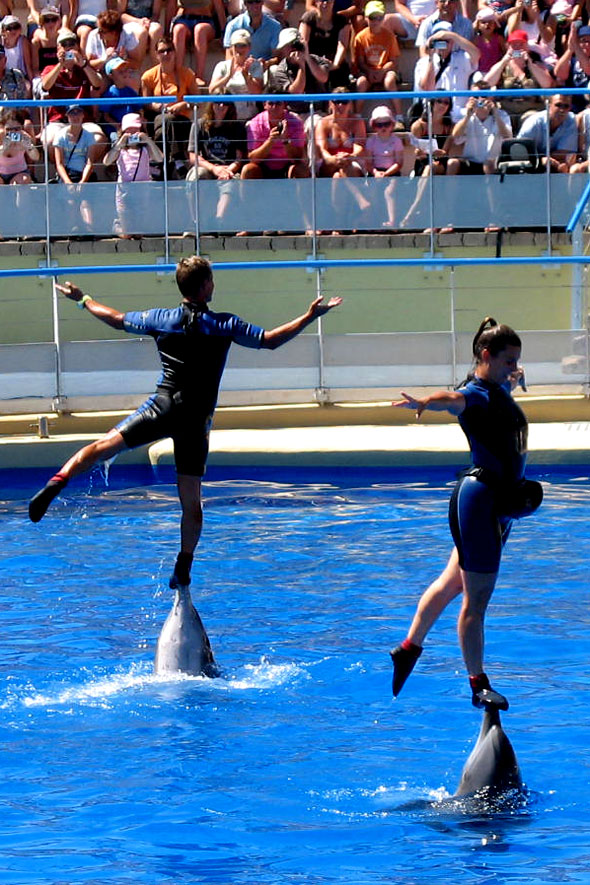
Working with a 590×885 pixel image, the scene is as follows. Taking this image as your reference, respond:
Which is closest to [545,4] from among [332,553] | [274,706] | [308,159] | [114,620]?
[308,159]

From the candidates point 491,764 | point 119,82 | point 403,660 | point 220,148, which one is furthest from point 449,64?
point 491,764

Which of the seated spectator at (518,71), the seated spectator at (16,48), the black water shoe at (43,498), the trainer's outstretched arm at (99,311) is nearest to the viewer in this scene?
the black water shoe at (43,498)

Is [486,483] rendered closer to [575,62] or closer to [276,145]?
[276,145]

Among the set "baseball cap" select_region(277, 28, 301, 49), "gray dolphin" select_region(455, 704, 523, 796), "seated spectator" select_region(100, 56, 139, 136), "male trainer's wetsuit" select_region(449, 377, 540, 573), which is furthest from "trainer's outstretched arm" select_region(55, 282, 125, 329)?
"baseball cap" select_region(277, 28, 301, 49)

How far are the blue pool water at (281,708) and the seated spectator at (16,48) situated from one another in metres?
6.91

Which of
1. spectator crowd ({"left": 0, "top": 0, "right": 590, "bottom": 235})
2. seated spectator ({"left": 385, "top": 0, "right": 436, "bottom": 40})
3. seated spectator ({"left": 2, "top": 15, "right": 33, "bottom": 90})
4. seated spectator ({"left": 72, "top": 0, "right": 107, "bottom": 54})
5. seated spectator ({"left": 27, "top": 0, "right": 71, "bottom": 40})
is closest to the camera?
spectator crowd ({"left": 0, "top": 0, "right": 590, "bottom": 235})

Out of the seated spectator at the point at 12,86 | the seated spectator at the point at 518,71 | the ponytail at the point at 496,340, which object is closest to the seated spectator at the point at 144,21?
the seated spectator at the point at 12,86

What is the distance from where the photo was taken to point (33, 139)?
15.1 metres

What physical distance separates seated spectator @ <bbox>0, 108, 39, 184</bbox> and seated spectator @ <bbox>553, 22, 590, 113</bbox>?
6.00 metres

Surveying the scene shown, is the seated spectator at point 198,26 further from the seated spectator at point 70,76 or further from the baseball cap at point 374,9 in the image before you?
the baseball cap at point 374,9

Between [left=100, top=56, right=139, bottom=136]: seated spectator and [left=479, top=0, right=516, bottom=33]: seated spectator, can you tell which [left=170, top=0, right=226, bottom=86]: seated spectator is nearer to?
[left=100, top=56, right=139, bottom=136]: seated spectator

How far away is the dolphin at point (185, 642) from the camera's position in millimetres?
7371

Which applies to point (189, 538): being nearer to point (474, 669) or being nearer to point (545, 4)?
point (474, 669)

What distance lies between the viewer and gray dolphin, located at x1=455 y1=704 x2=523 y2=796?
5.46 m
